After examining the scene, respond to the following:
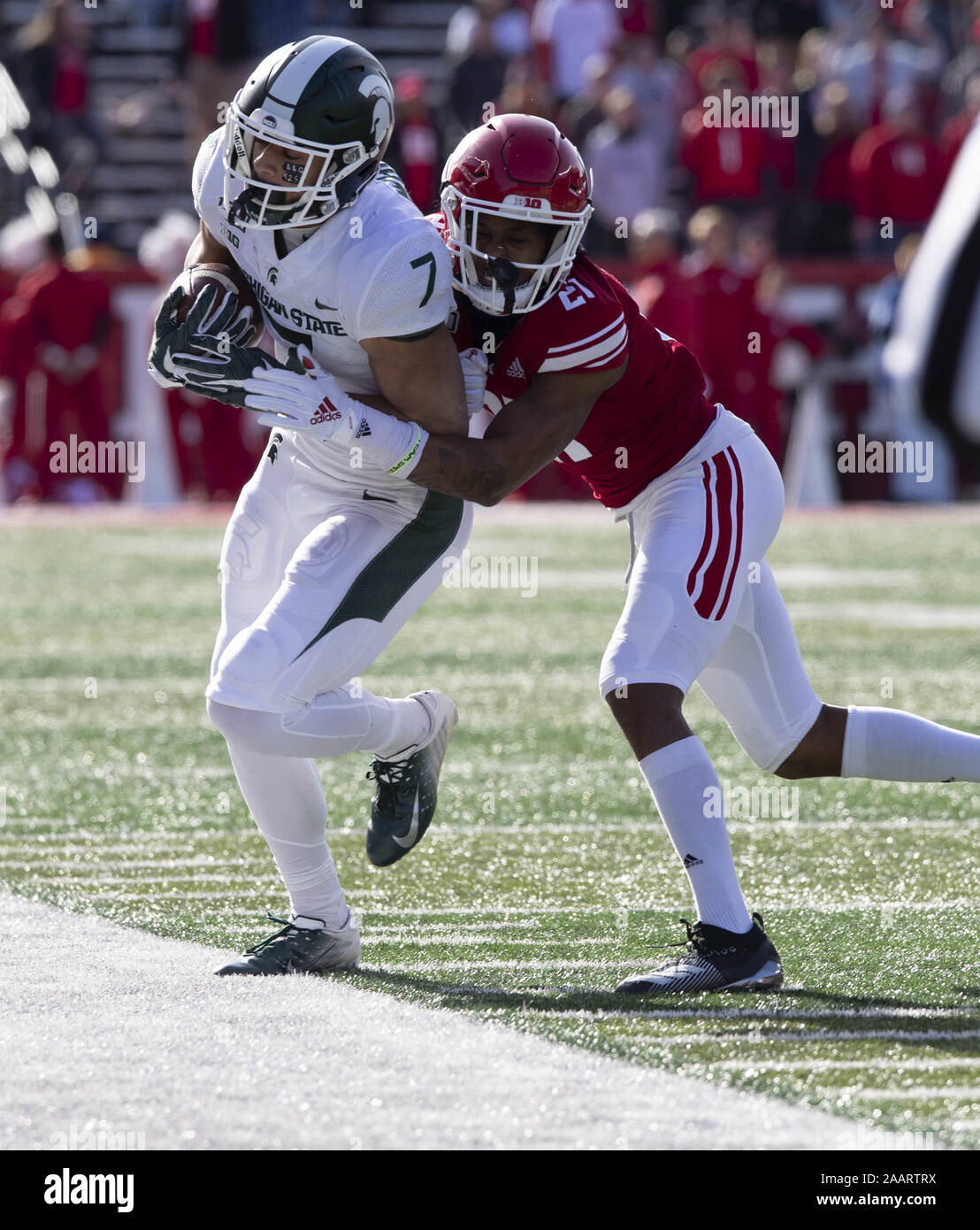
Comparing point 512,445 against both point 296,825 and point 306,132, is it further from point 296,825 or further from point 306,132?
point 296,825

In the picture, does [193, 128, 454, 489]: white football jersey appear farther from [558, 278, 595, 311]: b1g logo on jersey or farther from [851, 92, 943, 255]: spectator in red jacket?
[851, 92, 943, 255]: spectator in red jacket

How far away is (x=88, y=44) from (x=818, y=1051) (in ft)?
52.7

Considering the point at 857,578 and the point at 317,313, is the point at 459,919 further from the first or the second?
the point at 857,578

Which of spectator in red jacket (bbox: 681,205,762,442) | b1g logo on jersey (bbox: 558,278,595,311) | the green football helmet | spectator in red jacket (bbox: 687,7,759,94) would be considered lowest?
b1g logo on jersey (bbox: 558,278,595,311)

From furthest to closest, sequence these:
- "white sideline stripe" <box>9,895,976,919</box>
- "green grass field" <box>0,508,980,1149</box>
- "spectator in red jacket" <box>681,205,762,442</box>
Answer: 1. "spectator in red jacket" <box>681,205,762,442</box>
2. "white sideline stripe" <box>9,895,976,919</box>
3. "green grass field" <box>0,508,980,1149</box>

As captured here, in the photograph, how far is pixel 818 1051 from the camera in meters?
3.31

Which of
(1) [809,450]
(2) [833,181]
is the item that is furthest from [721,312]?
(2) [833,181]

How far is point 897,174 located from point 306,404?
12457mm

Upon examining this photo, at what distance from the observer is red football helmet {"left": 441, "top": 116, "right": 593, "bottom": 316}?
3854 millimetres

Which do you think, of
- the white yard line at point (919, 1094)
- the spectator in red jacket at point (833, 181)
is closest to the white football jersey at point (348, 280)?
the white yard line at point (919, 1094)

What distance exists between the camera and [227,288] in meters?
4.01

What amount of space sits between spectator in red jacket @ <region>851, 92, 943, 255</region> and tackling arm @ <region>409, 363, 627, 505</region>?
12.0 m

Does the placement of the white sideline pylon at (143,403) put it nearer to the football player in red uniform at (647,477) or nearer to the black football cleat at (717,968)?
the football player in red uniform at (647,477)

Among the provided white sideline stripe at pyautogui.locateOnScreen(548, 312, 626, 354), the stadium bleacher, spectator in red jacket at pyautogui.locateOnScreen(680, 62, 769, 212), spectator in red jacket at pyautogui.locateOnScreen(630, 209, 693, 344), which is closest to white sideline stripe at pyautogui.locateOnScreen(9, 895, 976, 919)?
white sideline stripe at pyautogui.locateOnScreen(548, 312, 626, 354)
